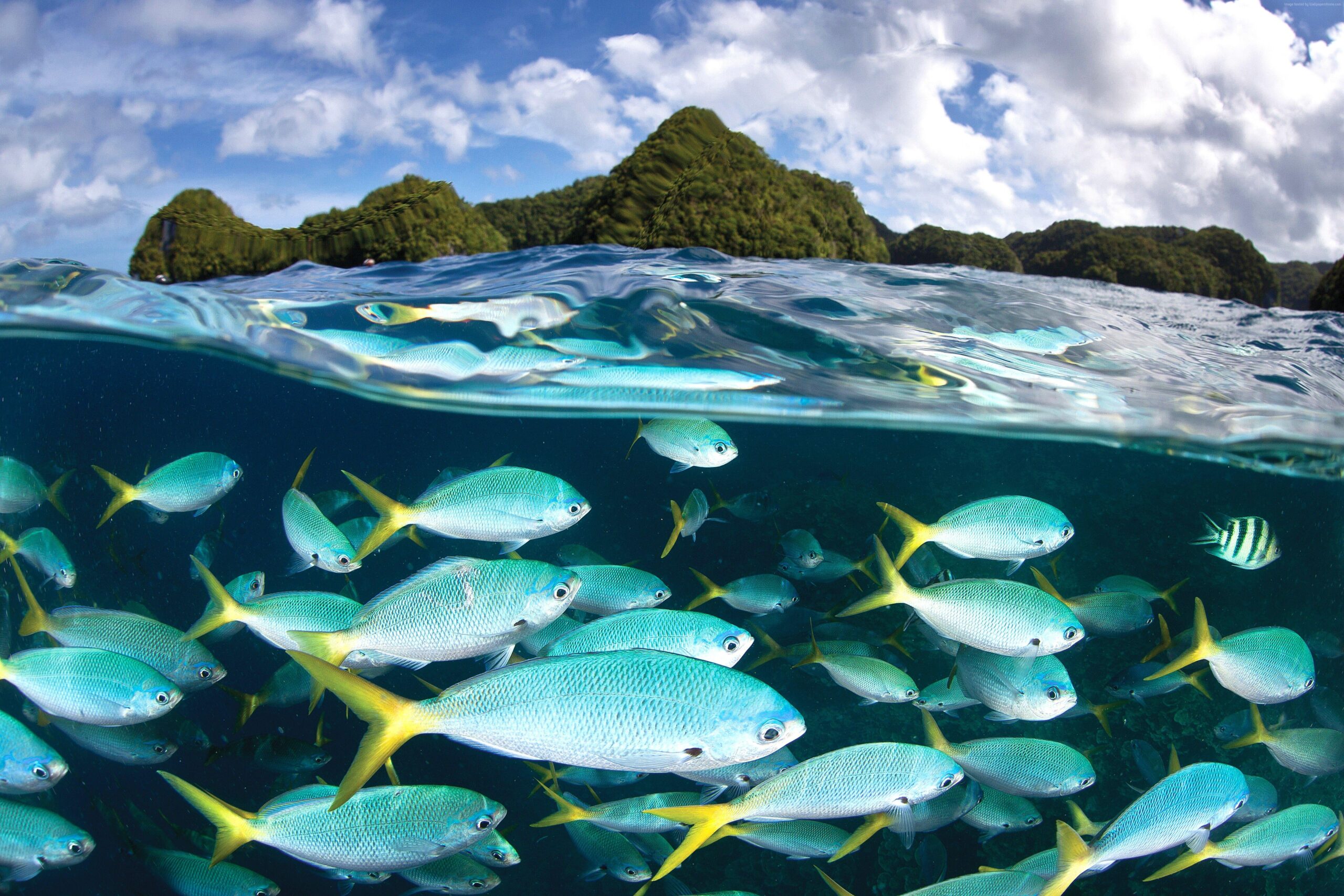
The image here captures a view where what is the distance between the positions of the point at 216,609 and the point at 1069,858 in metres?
4.39

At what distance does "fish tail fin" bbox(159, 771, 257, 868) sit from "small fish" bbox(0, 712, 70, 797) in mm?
955

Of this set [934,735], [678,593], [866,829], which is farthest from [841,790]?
[678,593]

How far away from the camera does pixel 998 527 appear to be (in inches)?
149

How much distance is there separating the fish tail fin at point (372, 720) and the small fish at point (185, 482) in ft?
8.31

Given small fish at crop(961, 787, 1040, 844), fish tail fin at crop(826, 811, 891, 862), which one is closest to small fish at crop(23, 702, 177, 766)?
fish tail fin at crop(826, 811, 891, 862)

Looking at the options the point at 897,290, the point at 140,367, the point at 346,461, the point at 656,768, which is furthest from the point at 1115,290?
the point at 140,367

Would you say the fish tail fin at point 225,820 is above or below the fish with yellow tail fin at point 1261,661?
below

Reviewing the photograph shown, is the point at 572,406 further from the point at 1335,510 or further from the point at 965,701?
the point at 1335,510

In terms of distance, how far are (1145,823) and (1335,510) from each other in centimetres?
1134

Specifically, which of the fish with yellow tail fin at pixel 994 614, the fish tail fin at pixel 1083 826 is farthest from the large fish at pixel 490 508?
the fish tail fin at pixel 1083 826

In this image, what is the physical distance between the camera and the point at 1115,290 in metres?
9.59

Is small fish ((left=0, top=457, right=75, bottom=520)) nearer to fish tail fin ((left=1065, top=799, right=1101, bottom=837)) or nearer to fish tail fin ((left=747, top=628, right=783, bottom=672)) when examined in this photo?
fish tail fin ((left=747, top=628, right=783, bottom=672))

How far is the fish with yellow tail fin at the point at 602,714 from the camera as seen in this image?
7.33 ft

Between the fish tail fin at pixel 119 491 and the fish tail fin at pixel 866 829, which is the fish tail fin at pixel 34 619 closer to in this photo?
the fish tail fin at pixel 119 491
